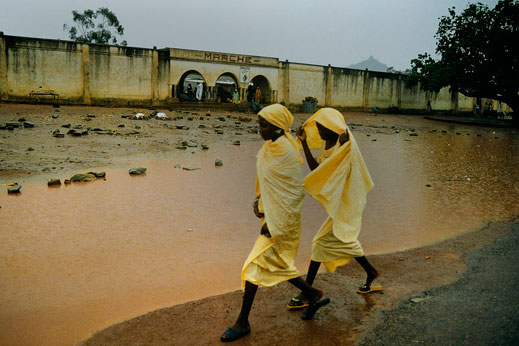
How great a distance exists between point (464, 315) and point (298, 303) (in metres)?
1.36

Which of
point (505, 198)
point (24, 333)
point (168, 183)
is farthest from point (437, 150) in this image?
point (24, 333)

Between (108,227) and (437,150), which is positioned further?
(437,150)

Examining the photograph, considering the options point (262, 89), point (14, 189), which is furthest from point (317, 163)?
point (262, 89)

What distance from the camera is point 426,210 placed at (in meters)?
7.64

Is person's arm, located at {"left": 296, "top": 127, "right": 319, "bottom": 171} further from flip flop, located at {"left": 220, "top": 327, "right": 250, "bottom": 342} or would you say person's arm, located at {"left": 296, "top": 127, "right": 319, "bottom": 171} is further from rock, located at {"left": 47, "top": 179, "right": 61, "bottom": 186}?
rock, located at {"left": 47, "top": 179, "right": 61, "bottom": 186}

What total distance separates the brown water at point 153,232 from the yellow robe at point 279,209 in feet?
3.81

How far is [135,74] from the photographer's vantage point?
92.0 ft

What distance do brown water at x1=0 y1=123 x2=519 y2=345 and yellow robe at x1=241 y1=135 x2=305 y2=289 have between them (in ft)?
3.81

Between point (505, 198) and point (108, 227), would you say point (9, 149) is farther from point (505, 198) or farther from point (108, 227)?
point (505, 198)

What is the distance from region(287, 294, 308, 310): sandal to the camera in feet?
12.7

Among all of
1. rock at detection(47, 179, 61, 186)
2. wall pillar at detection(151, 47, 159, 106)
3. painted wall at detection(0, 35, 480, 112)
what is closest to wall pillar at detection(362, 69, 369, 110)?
painted wall at detection(0, 35, 480, 112)

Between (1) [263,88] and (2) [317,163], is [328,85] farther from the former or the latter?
(2) [317,163]

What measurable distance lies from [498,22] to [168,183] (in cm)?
2859

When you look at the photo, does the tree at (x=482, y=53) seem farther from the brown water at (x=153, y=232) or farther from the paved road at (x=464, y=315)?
the paved road at (x=464, y=315)
